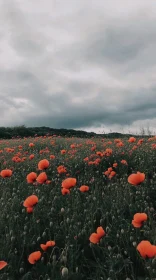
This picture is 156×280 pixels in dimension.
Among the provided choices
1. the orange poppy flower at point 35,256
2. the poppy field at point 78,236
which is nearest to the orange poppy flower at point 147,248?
the poppy field at point 78,236

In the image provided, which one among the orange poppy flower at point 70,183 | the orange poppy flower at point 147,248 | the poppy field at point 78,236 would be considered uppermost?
the orange poppy flower at point 70,183

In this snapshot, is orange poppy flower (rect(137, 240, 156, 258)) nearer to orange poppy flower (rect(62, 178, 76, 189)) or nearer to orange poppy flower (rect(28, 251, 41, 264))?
orange poppy flower (rect(28, 251, 41, 264))

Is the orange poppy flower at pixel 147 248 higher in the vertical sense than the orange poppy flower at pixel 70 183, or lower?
lower

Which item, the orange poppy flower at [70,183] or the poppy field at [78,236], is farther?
the orange poppy flower at [70,183]

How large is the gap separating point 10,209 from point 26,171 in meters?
2.50

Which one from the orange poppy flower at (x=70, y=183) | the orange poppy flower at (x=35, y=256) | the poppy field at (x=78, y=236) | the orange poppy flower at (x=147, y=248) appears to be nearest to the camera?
the orange poppy flower at (x=147, y=248)

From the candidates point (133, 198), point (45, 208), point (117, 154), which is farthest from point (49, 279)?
point (117, 154)

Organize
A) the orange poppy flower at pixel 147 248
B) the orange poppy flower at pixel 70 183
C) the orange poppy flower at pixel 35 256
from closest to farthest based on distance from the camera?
1. the orange poppy flower at pixel 147 248
2. the orange poppy flower at pixel 35 256
3. the orange poppy flower at pixel 70 183

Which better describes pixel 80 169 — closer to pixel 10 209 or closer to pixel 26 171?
pixel 26 171

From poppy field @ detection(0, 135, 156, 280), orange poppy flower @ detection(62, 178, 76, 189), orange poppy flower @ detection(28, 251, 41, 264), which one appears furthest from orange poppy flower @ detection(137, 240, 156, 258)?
orange poppy flower @ detection(62, 178, 76, 189)

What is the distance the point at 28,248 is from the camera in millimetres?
3391

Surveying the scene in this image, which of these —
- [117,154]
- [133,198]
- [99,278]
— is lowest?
[99,278]

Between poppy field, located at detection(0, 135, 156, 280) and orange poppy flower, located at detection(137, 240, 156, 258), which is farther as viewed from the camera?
poppy field, located at detection(0, 135, 156, 280)

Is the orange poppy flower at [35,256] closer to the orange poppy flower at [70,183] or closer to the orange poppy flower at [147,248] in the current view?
the orange poppy flower at [147,248]
